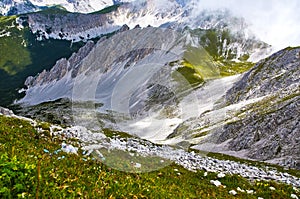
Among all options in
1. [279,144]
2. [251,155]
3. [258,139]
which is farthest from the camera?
[258,139]

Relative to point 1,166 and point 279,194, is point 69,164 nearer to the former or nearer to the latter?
point 1,166

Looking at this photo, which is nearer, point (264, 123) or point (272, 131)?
point (272, 131)

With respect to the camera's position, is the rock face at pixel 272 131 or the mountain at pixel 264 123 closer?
the rock face at pixel 272 131

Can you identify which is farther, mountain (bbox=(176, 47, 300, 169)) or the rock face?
mountain (bbox=(176, 47, 300, 169))

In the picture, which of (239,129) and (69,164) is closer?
(69,164)

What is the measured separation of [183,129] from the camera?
5123 inches

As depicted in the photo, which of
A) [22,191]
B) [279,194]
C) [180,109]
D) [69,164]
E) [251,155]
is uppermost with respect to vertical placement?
[22,191]

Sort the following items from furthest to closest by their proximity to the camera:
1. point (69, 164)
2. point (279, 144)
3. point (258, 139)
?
point (258, 139), point (279, 144), point (69, 164)

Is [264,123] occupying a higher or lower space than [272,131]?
higher

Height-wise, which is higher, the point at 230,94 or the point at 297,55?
the point at 297,55

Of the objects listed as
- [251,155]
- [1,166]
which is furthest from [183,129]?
[1,166]

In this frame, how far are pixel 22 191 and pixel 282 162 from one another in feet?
186

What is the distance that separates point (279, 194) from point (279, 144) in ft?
158

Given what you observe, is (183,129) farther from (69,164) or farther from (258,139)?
(69,164)
